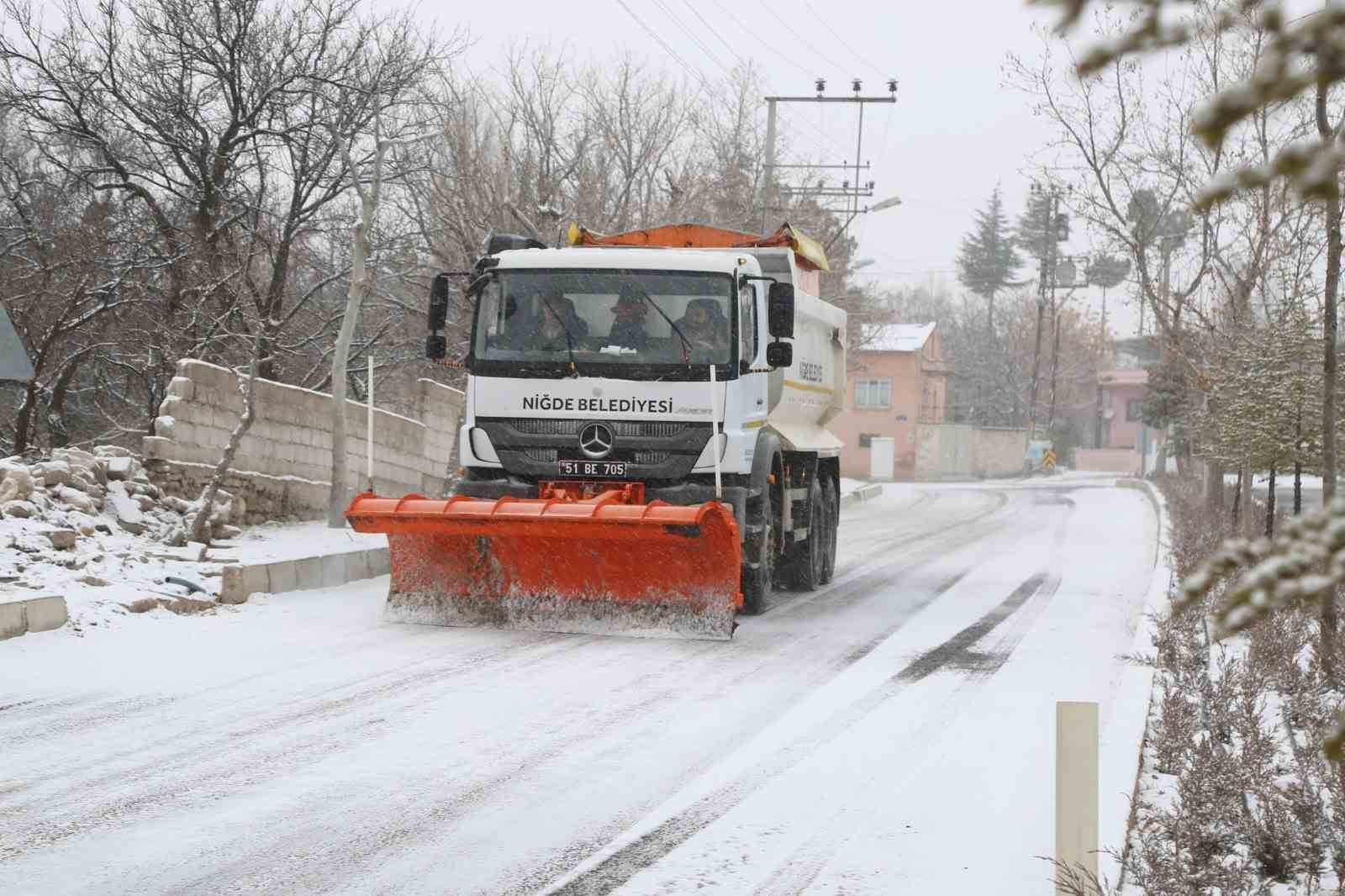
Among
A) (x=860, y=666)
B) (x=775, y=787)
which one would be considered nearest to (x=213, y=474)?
(x=860, y=666)

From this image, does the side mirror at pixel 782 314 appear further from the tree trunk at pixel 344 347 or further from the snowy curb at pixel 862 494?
the snowy curb at pixel 862 494

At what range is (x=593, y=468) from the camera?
38.9 feet

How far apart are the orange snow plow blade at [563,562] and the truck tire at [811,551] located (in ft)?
11.1

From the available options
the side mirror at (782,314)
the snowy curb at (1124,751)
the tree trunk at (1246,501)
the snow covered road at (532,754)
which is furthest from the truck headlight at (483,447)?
the tree trunk at (1246,501)

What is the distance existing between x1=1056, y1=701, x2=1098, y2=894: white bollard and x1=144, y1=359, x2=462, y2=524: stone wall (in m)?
12.6

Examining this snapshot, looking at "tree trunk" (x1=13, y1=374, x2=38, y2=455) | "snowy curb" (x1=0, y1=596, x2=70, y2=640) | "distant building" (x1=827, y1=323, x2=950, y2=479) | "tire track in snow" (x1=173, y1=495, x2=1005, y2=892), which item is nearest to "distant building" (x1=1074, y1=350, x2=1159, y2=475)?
"distant building" (x1=827, y1=323, x2=950, y2=479)

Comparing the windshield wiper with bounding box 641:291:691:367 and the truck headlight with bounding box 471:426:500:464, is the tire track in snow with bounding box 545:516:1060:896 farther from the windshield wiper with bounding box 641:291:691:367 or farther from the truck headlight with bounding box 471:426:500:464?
the truck headlight with bounding box 471:426:500:464

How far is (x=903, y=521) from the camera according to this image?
92.6 feet

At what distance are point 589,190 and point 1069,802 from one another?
3051cm

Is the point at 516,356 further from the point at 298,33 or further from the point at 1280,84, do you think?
the point at 298,33

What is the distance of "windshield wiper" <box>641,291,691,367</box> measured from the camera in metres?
11.8

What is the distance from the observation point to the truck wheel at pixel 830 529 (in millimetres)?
15727

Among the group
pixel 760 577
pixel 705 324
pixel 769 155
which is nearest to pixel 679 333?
pixel 705 324

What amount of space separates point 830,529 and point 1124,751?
348 inches
